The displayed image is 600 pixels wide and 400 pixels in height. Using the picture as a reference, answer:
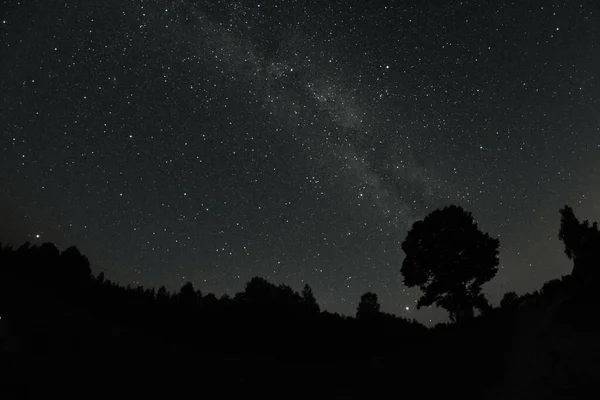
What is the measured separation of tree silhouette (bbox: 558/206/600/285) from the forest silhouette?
5.2 inches

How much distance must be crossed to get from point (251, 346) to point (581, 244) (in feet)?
79.4

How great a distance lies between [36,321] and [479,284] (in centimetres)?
2650

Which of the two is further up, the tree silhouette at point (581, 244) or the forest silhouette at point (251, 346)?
the tree silhouette at point (581, 244)

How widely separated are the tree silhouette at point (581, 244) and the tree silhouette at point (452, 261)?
5139 mm

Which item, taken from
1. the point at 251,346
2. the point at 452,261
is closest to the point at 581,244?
the point at 452,261

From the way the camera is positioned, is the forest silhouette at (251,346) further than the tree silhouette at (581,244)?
No

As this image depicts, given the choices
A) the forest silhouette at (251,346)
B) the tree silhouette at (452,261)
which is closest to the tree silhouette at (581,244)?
the forest silhouette at (251,346)

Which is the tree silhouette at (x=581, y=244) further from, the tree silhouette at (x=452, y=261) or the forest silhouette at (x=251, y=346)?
the tree silhouette at (x=452, y=261)

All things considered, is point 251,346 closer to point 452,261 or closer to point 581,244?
point 452,261

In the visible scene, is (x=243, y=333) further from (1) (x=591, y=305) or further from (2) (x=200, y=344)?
(1) (x=591, y=305)

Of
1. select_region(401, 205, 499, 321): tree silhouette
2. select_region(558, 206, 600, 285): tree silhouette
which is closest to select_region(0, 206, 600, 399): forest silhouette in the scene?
select_region(558, 206, 600, 285): tree silhouette

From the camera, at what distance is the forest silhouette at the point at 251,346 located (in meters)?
10.7

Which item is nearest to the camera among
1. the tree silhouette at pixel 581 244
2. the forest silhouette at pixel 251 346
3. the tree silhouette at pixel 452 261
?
the forest silhouette at pixel 251 346

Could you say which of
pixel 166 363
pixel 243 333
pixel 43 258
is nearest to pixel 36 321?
pixel 166 363
